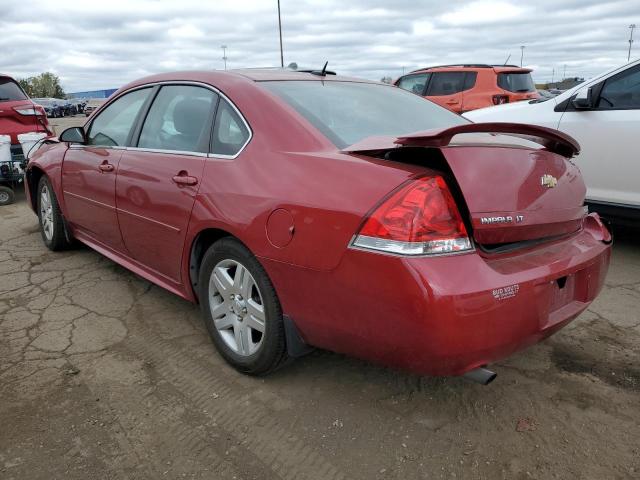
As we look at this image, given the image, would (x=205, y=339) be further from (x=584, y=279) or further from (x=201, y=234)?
(x=584, y=279)

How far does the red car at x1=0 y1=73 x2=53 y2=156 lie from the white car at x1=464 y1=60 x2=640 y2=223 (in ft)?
23.5

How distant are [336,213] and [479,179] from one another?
556mm

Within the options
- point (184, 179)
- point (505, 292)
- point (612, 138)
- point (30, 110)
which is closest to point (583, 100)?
point (612, 138)

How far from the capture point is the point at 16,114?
762 centimetres

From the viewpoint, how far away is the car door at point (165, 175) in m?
2.78

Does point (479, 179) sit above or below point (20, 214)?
above

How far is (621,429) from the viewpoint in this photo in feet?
7.25

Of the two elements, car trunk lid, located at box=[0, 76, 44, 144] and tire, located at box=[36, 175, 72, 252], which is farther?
car trunk lid, located at box=[0, 76, 44, 144]

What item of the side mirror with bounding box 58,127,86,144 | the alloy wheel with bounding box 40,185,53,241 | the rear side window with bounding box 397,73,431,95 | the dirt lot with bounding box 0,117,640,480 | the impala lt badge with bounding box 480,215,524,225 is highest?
the rear side window with bounding box 397,73,431,95

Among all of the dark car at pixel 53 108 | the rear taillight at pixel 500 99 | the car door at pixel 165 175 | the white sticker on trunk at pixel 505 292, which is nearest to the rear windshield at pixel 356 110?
the car door at pixel 165 175

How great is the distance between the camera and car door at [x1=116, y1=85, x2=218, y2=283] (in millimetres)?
2777

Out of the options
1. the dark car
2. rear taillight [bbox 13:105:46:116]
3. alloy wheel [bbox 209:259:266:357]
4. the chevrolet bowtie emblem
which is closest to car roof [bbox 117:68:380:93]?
alloy wheel [bbox 209:259:266:357]

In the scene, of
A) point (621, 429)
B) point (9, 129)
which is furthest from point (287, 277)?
point (9, 129)

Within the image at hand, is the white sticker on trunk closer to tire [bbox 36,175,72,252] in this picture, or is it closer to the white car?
the white car
